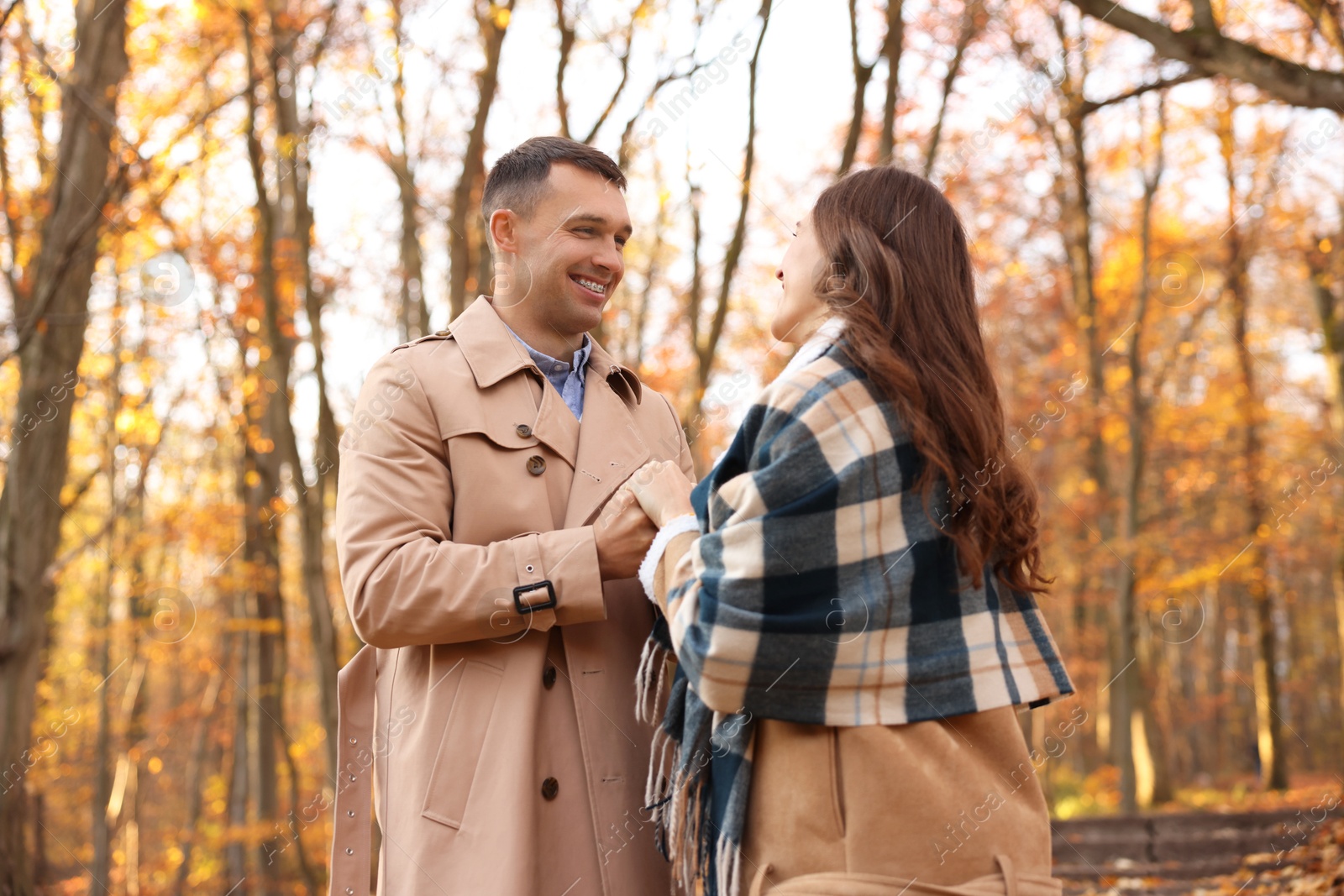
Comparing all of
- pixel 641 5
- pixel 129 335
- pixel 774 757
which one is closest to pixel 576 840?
pixel 774 757

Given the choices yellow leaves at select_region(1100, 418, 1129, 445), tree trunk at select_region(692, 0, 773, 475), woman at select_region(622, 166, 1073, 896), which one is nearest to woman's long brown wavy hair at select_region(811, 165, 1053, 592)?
woman at select_region(622, 166, 1073, 896)

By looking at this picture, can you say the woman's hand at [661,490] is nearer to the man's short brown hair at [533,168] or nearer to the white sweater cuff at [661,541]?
the white sweater cuff at [661,541]

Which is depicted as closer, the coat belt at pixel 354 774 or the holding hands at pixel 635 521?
the holding hands at pixel 635 521

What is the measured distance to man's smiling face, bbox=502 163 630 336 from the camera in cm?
261

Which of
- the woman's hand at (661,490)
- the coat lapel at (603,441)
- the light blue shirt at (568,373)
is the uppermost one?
the light blue shirt at (568,373)

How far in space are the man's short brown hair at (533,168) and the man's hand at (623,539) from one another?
0.97 metres

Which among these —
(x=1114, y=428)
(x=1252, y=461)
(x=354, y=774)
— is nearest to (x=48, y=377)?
(x=354, y=774)

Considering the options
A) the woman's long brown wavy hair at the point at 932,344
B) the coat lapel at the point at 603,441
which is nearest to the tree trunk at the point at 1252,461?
the coat lapel at the point at 603,441

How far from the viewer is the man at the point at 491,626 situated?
209 centimetres

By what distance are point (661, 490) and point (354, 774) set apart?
0.98 metres

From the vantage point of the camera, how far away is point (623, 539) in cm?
211

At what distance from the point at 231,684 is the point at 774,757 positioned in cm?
1701

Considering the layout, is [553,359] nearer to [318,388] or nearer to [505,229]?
[505,229]

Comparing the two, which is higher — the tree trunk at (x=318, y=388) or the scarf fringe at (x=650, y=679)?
the tree trunk at (x=318, y=388)
